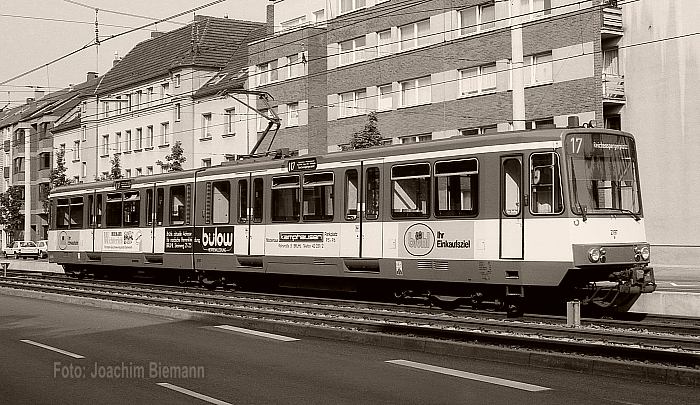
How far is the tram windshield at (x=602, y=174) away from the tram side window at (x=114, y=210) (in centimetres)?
1572

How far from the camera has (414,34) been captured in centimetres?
4106

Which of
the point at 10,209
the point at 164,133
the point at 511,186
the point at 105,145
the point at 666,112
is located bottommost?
the point at 511,186

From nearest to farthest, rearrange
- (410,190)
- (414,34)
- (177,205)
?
(410,190) < (177,205) < (414,34)

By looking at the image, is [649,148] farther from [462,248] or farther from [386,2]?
[462,248]

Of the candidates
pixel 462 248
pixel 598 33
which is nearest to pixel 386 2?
pixel 598 33

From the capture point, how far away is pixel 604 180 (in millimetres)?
16422

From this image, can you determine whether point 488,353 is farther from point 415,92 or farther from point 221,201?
point 415,92

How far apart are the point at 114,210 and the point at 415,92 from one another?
1666 centimetres

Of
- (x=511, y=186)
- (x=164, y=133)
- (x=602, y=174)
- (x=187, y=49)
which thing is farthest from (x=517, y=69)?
(x=164, y=133)

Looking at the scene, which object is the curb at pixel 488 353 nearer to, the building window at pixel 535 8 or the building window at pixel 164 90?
the building window at pixel 535 8

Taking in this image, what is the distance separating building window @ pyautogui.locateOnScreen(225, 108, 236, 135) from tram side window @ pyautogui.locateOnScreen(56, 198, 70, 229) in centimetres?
2108

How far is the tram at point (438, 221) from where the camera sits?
1600cm

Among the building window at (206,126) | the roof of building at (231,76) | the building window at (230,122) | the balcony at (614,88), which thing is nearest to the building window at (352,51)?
the roof of building at (231,76)

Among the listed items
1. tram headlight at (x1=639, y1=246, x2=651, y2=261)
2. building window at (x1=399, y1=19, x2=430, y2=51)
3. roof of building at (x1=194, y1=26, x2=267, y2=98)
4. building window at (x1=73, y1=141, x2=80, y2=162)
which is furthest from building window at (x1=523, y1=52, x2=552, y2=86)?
building window at (x1=73, y1=141, x2=80, y2=162)
